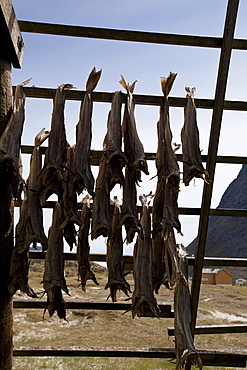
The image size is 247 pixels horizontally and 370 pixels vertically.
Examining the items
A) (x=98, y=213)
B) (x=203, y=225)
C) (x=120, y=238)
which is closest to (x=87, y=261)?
(x=120, y=238)

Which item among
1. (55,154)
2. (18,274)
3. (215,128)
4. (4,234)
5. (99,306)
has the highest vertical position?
(215,128)

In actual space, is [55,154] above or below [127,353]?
above

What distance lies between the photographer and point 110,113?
8.32ft

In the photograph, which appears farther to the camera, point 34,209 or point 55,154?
point 34,209

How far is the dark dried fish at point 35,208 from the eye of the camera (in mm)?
2404

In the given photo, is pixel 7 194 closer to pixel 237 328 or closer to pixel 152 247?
pixel 152 247

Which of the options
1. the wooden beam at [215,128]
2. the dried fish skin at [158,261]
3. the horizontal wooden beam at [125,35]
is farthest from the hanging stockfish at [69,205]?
the wooden beam at [215,128]

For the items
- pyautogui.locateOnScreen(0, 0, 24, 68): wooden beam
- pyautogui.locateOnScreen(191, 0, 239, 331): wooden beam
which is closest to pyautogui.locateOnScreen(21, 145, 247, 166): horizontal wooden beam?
pyautogui.locateOnScreen(191, 0, 239, 331): wooden beam

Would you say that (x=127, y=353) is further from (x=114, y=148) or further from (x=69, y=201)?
(x=114, y=148)

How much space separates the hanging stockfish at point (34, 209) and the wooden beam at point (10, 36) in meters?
0.66

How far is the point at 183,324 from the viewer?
250 cm

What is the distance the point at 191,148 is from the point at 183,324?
1190mm

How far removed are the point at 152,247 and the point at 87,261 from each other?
495mm

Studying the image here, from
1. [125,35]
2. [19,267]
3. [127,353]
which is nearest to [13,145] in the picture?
[19,267]
